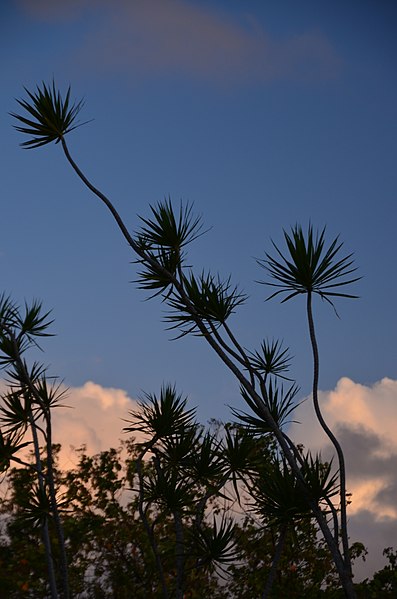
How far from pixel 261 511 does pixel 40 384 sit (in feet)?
10.0

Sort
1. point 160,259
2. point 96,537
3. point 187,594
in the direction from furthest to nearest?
1. point 96,537
2. point 187,594
3. point 160,259

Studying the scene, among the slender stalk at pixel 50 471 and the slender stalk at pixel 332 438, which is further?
the slender stalk at pixel 50 471

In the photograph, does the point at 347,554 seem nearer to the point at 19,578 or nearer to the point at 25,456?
the point at 19,578

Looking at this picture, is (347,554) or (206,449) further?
(206,449)

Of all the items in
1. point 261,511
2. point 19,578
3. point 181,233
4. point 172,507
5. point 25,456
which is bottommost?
point 261,511

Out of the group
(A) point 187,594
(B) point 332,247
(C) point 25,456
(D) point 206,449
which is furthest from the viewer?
(C) point 25,456

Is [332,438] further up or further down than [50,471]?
further down

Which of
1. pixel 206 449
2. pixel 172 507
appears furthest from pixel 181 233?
pixel 172 507

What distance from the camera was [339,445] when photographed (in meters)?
5.72

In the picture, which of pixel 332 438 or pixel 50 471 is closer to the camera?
pixel 332 438

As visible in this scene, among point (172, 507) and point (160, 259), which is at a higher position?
point (160, 259)

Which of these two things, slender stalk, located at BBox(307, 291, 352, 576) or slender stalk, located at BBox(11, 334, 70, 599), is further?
slender stalk, located at BBox(11, 334, 70, 599)

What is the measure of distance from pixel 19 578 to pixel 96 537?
4.67ft

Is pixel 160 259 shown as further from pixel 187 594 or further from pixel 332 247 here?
pixel 187 594
